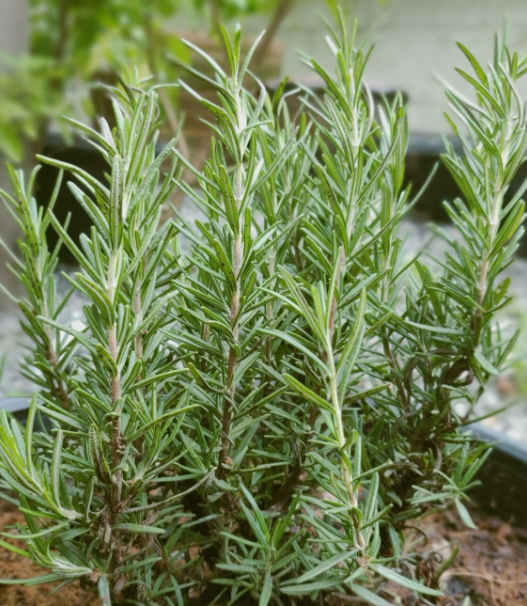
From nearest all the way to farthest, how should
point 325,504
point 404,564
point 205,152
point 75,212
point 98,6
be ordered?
point 325,504 → point 404,564 → point 75,212 → point 205,152 → point 98,6

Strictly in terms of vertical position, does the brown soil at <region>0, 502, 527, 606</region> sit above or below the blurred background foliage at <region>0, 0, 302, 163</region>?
below

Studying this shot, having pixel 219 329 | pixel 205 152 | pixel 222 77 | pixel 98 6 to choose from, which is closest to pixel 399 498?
pixel 219 329

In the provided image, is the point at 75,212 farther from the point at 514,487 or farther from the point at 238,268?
the point at 514,487

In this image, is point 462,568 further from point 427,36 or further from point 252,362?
point 427,36

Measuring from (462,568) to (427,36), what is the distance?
1136 millimetres

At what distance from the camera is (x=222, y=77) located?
13.7 inches

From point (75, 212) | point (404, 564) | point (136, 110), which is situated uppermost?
point (136, 110)

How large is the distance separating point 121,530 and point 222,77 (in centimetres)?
24

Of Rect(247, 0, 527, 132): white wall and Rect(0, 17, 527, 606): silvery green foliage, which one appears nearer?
Rect(0, 17, 527, 606): silvery green foliage

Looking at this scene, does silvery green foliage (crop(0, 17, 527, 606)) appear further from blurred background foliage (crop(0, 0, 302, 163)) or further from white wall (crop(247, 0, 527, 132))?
white wall (crop(247, 0, 527, 132))

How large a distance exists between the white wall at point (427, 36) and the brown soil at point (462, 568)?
859mm

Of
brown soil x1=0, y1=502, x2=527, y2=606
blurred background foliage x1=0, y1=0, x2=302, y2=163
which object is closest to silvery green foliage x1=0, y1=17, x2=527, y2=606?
brown soil x1=0, y1=502, x2=527, y2=606

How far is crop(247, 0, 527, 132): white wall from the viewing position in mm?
1238

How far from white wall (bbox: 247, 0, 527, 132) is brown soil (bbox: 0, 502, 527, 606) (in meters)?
0.86
